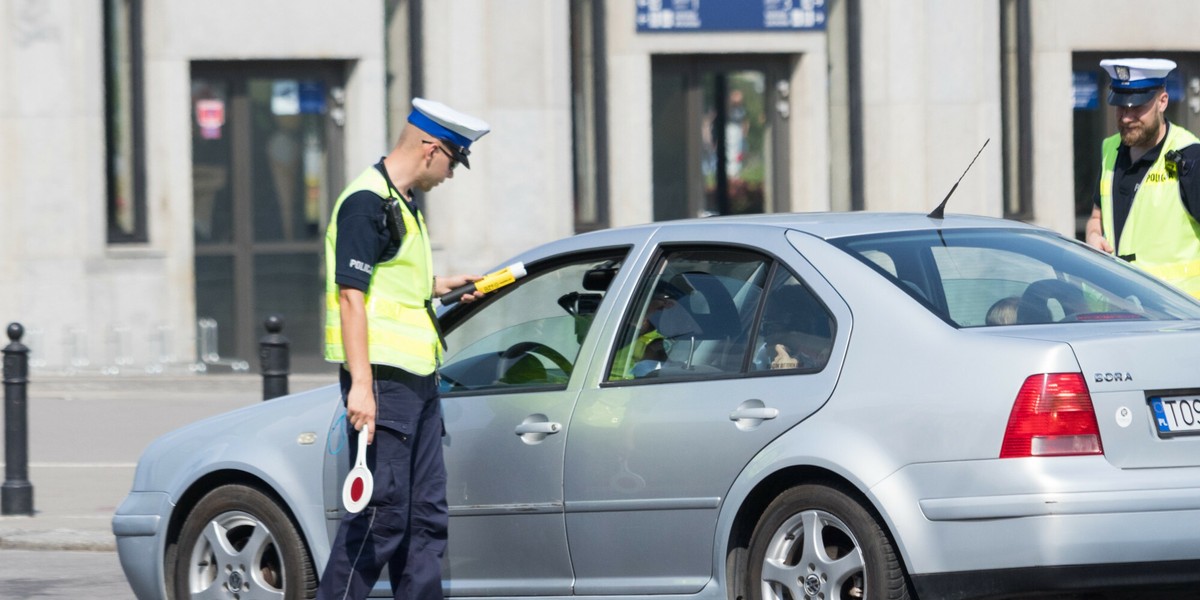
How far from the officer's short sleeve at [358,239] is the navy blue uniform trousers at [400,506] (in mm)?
311

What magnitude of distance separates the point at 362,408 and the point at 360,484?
0.25m

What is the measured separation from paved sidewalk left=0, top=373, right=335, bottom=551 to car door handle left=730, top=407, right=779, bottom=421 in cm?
481

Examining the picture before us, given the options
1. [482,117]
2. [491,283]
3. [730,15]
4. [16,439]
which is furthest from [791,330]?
[730,15]

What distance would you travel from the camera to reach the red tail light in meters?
5.41

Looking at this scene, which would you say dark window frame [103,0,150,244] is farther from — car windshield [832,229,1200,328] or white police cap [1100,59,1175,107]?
car windshield [832,229,1200,328]

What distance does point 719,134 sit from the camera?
1994 centimetres

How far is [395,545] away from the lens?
20.8 ft

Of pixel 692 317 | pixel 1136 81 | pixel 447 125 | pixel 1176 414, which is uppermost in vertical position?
pixel 1136 81

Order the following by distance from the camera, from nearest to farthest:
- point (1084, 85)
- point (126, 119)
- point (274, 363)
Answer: point (274, 363) → point (126, 119) → point (1084, 85)

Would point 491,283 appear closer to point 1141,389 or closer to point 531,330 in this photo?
point 531,330

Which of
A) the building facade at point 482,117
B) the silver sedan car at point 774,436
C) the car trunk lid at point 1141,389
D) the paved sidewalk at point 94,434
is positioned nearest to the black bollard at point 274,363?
the paved sidewalk at point 94,434

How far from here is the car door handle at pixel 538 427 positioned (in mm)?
6402

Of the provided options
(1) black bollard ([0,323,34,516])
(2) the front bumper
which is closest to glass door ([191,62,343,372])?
(1) black bollard ([0,323,34,516])

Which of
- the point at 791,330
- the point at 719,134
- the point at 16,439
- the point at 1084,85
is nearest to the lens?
the point at 791,330
